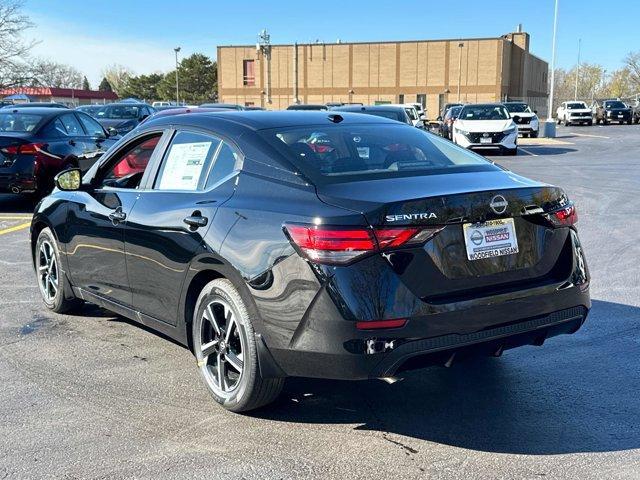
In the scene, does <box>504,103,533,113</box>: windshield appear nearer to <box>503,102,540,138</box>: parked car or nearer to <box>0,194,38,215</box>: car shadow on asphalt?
<box>503,102,540,138</box>: parked car

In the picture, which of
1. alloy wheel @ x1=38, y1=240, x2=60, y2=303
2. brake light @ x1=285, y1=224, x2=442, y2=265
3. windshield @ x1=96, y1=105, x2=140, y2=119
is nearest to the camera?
brake light @ x1=285, y1=224, x2=442, y2=265

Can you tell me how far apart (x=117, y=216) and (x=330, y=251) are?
6.83ft

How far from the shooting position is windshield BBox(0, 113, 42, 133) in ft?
36.8

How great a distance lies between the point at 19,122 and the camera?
11.4 metres

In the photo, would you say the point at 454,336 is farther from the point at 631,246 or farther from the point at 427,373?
the point at 631,246

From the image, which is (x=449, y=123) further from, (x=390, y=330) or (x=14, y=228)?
(x=390, y=330)

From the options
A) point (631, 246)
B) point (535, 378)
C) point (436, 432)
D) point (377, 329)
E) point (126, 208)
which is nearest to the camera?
point (377, 329)

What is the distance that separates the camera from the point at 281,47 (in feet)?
249

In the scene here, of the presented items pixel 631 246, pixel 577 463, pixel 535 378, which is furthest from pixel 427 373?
pixel 631 246

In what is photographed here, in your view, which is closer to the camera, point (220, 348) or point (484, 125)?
point (220, 348)

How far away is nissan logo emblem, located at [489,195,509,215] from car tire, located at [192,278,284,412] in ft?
4.53

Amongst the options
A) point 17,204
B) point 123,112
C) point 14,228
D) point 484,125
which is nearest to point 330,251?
point 14,228

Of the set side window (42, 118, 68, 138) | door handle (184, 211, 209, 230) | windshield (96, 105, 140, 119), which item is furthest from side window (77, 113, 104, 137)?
windshield (96, 105, 140, 119)

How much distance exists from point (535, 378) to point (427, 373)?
0.68 metres
